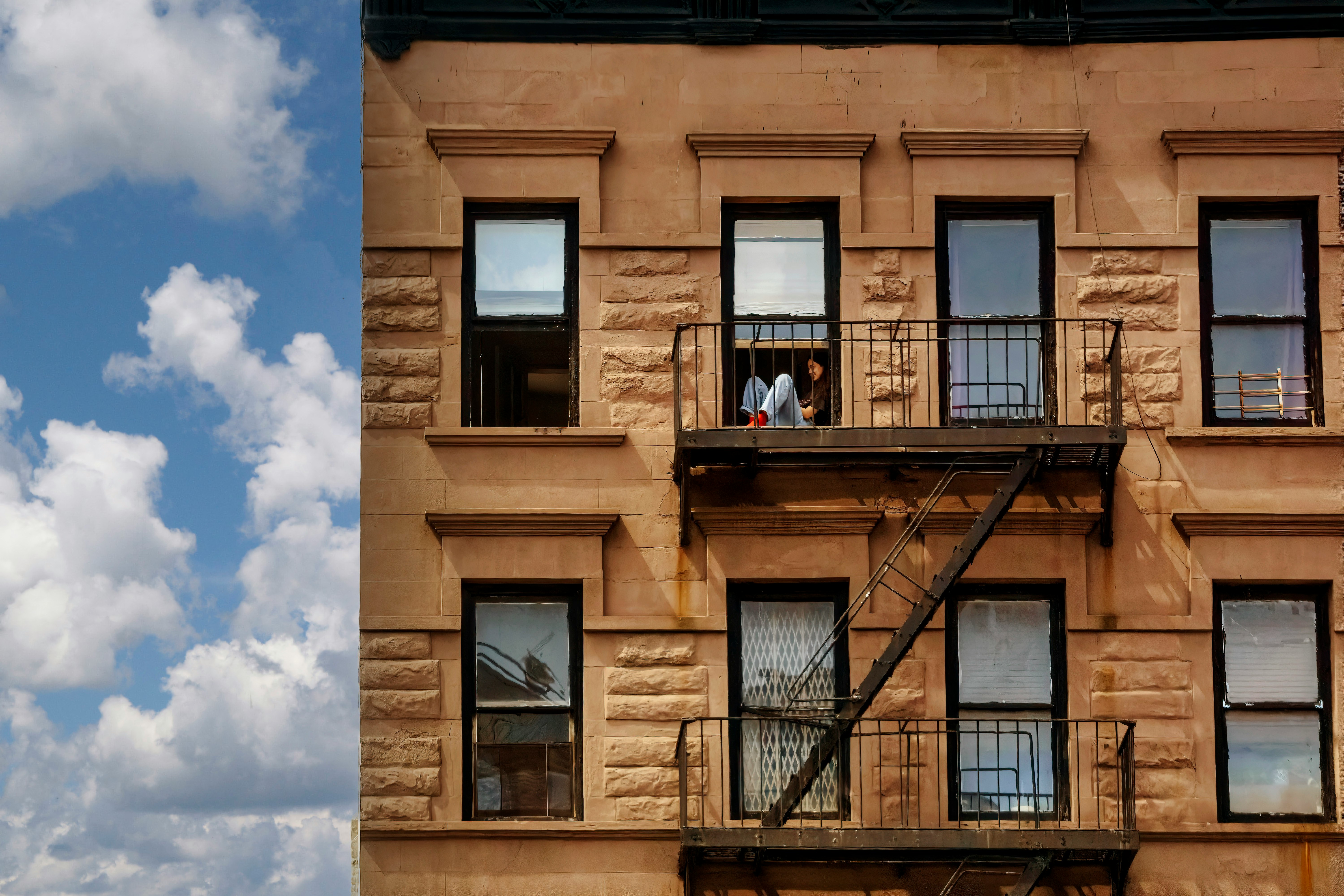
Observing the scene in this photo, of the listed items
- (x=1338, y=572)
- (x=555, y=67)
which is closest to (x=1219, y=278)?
(x=1338, y=572)

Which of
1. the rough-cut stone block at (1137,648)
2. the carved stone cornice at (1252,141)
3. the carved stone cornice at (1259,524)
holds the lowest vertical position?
the rough-cut stone block at (1137,648)

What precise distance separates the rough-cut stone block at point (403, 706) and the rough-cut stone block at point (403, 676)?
0.06 m

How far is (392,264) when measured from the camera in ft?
43.2

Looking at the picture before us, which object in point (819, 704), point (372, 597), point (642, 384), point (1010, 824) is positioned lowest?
point (1010, 824)

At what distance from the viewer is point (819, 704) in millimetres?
12742

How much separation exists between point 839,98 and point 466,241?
11.5 ft

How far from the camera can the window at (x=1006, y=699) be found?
12648 millimetres

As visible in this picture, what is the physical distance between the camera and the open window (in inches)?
516

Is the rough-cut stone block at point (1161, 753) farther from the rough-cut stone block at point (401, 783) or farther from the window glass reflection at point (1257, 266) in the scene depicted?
the rough-cut stone block at point (401, 783)

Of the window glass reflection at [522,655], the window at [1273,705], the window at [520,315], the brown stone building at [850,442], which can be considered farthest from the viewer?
the window at [520,315]

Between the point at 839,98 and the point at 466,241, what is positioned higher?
the point at 839,98

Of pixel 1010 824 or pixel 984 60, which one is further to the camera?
pixel 984 60

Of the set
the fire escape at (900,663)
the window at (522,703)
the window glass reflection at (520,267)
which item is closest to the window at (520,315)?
the window glass reflection at (520,267)

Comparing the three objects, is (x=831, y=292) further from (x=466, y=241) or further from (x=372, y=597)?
(x=372, y=597)
